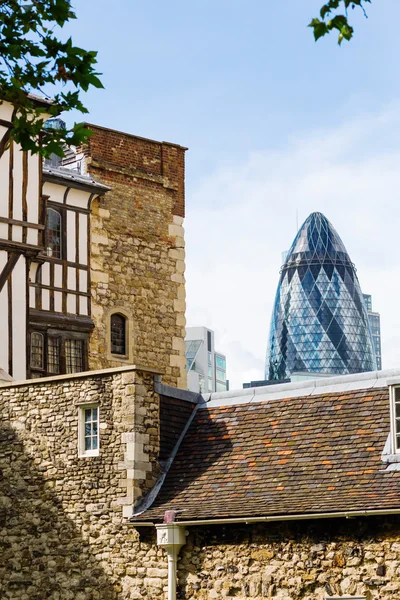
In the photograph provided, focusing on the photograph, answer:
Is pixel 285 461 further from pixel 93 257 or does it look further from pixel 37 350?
pixel 93 257

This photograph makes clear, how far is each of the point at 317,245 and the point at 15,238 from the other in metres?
115

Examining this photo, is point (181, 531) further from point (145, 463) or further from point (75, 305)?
point (75, 305)

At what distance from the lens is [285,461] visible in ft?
58.0

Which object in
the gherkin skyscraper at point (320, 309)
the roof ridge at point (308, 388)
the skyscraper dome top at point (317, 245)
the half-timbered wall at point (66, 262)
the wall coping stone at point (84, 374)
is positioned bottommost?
the roof ridge at point (308, 388)

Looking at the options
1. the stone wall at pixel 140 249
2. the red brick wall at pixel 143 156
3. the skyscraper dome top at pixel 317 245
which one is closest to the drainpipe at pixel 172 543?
the stone wall at pixel 140 249

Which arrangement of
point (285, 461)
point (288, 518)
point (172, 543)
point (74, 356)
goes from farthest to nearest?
point (74, 356) < point (285, 461) < point (172, 543) < point (288, 518)

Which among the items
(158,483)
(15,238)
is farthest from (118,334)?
(158,483)

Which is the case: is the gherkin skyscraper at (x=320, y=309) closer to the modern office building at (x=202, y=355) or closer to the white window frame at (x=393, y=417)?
the modern office building at (x=202, y=355)

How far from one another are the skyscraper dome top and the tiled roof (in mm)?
119790

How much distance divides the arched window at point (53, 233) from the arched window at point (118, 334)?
94.4 inches

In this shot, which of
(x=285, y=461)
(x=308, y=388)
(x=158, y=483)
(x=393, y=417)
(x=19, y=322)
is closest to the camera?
(x=393, y=417)

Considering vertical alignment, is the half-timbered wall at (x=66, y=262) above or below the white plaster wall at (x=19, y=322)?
above

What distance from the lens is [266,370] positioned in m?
146

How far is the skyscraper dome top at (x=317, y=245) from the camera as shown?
138 metres
